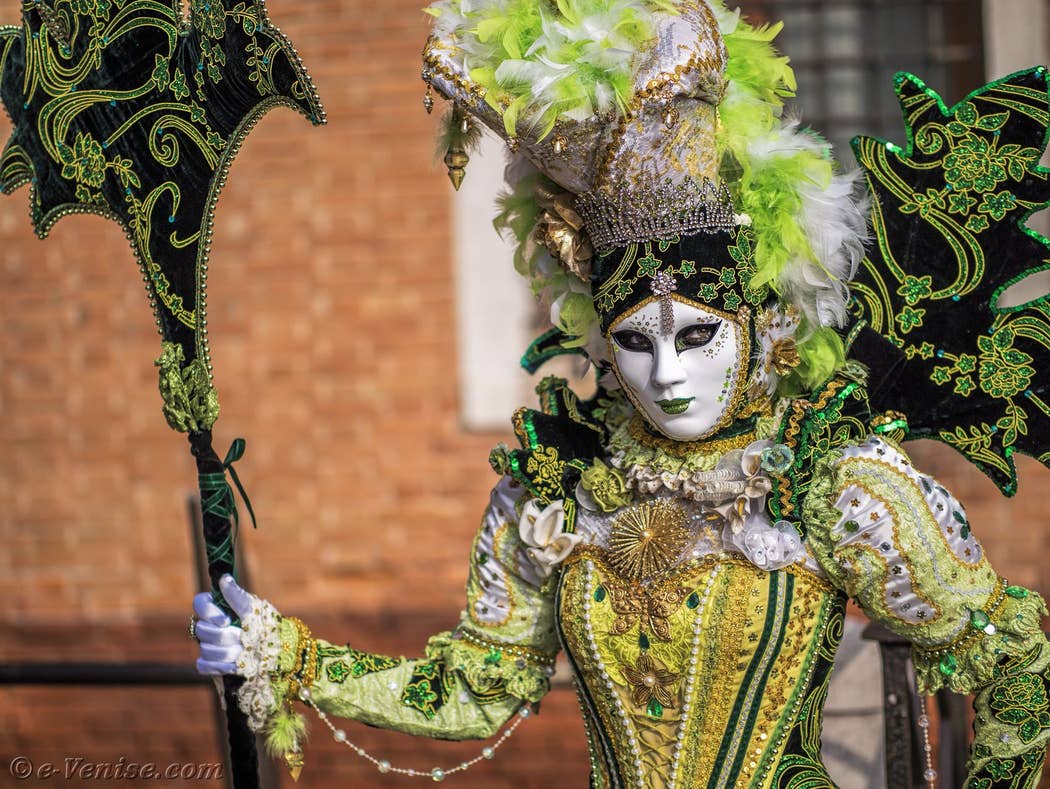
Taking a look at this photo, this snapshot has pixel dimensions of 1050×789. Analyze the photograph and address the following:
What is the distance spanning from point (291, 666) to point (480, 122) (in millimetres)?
1049

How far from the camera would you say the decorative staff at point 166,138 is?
96.7 inches

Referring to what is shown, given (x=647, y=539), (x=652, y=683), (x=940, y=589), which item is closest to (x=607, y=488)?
(x=647, y=539)

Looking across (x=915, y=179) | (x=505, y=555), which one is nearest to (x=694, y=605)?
(x=505, y=555)

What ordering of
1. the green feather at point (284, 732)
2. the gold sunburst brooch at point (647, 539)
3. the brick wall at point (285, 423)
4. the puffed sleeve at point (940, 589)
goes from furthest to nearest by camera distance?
the brick wall at point (285, 423) → the green feather at point (284, 732) → the gold sunburst brooch at point (647, 539) → the puffed sleeve at point (940, 589)

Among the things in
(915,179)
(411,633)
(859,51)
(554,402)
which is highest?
(859,51)

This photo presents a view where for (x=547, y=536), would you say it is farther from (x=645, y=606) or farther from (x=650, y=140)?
(x=650, y=140)

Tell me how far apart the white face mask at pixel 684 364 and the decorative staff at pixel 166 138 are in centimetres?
73

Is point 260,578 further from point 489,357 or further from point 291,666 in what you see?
point 291,666

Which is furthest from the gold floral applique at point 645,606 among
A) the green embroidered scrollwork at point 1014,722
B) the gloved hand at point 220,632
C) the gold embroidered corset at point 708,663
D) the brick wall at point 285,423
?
the brick wall at point 285,423

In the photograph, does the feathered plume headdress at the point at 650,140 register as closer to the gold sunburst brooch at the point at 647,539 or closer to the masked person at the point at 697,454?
the masked person at the point at 697,454

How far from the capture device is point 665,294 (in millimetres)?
2309

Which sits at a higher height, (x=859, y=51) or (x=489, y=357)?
(x=859, y=51)

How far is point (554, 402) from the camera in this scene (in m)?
2.66

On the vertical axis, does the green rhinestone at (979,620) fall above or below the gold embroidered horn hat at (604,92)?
below
